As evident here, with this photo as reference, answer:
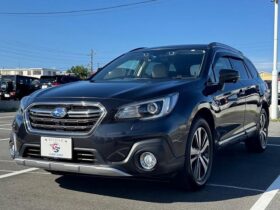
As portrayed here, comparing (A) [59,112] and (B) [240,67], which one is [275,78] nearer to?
(B) [240,67]

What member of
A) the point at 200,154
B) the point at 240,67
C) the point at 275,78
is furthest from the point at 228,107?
the point at 275,78

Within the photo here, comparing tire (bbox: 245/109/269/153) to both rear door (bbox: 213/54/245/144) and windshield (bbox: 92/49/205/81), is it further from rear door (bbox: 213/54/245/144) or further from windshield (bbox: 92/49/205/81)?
windshield (bbox: 92/49/205/81)

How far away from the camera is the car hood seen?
4559 millimetres

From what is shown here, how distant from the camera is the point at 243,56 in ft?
25.2

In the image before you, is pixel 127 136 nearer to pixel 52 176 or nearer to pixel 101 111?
pixel 101 111

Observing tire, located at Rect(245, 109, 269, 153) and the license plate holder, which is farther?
tire, located at Rect(245, 109, 269, 153)

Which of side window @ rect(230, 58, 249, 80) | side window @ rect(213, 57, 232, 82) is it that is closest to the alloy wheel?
side window @ rect(213, 57, 232, 82)

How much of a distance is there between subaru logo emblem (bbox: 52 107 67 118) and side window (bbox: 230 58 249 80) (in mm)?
3202

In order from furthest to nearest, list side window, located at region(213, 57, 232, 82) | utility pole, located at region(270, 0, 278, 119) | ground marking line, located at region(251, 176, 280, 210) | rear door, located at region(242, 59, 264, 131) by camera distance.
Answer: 1. utility pole, located at region(270, 0, 278, 119)
2. rear door, located at region(242, 59, 264, 131)
3. side window, located at region(213, 57, 232, 82)
4. ground marking line, located at region(251, 176, 280, 210)

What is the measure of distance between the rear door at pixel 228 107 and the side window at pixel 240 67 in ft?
0.74

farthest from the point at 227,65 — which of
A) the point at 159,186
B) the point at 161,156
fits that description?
the point at 161,156

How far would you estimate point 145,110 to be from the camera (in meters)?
4.42

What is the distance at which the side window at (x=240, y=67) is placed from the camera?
690 centimetres

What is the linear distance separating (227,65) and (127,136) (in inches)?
109
